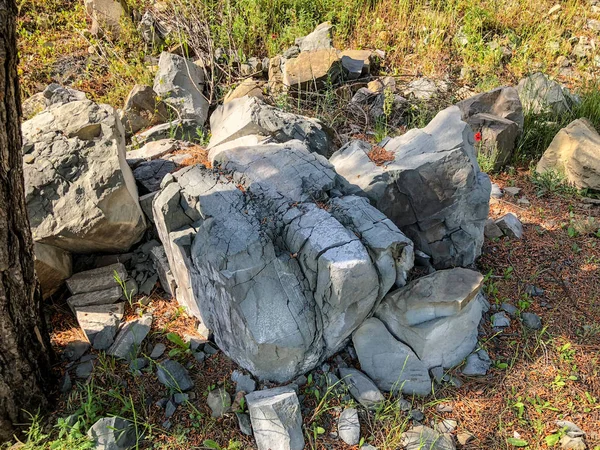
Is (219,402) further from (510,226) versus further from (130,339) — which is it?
(510,226)

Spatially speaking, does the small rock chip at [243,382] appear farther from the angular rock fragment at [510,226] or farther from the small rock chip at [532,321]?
the angular rock fragment at [510,226]

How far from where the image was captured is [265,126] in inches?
159

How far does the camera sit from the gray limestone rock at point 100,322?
3.11 m

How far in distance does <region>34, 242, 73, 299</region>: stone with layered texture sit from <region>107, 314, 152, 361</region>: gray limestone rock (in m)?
0.60

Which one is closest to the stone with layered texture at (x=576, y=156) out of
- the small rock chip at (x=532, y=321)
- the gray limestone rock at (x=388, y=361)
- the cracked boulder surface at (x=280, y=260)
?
the small rock chip at (x=532, y=321)

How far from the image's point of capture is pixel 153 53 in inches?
242

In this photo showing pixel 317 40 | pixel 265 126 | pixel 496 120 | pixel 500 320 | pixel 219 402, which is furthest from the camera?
pixel 317 40

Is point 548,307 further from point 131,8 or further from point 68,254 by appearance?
point 131,8

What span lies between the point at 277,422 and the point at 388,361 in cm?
80

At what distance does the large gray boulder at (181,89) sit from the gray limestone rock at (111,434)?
3.31 m

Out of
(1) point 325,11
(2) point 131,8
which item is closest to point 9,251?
(2) point 131,8

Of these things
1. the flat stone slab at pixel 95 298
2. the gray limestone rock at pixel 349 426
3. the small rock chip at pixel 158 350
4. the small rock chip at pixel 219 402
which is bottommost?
the gray limestone rock at pixel 349 426

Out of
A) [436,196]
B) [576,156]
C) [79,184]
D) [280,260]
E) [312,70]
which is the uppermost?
[79,184]

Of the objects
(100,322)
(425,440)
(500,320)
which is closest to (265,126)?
(100,322)
